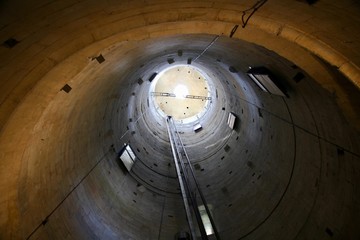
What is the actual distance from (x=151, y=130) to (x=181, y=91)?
8.68 meters

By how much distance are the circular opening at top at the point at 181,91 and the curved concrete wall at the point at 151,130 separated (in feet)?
24.4

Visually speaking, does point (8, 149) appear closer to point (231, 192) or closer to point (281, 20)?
point (281, 20)

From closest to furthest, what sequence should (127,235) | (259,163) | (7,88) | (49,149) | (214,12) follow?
1. (7,88)
2. (214,12)
3. (49,149)
4. (127,235)
5. (259,163)

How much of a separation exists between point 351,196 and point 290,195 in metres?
2.51

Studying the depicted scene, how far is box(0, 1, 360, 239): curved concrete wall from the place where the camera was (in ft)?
10.1

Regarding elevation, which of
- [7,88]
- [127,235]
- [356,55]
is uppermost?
[356,55]

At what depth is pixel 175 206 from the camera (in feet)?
35.5

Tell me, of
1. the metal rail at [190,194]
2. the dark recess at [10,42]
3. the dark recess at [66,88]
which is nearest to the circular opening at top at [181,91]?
the metal rail at [190,194]

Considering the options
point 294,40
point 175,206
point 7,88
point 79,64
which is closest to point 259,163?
point 175,206

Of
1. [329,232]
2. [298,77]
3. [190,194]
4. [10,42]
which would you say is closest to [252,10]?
[10,42]

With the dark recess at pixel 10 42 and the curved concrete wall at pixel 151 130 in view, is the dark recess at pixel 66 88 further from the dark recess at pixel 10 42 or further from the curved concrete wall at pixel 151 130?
the dark recess at pixel 10 42

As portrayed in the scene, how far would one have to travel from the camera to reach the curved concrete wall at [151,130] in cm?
308

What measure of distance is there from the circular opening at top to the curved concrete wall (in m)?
7.45

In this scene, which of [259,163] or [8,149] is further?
[259,163]
